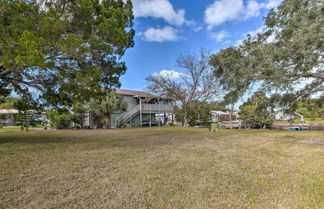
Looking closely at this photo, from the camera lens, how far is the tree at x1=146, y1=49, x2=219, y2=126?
1909 centimetres

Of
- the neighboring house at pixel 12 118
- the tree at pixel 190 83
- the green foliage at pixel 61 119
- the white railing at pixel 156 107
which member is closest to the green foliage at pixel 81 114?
the green foliage at pixel 61 119

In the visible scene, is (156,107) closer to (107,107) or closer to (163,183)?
(107,107)

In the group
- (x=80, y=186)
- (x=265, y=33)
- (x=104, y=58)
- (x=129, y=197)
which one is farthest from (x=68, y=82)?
(x=265, y=33)

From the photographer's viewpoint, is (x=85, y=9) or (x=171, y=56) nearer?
(x=85, y=9)

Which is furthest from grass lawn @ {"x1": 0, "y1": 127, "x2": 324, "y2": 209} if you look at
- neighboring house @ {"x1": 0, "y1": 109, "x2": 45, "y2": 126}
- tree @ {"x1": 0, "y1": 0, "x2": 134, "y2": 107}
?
neighboring house @ {"x1": 0, "y1": 109, "x2": 45, "y2": 126}

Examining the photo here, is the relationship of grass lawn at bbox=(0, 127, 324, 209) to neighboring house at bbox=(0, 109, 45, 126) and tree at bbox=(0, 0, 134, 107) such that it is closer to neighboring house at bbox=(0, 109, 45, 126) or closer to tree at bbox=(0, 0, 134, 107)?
tree at bbox=(0, 0, 134, 107)

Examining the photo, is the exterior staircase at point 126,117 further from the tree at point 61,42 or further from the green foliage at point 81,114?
the tree at point 61,42

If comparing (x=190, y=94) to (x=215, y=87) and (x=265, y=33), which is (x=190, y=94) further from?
(x=265, y=33)

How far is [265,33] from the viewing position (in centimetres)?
1124

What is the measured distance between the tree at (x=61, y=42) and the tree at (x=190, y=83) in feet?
37.1

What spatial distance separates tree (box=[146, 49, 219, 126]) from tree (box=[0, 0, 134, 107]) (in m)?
11.3

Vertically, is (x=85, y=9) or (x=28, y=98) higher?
(x=85, y=9)

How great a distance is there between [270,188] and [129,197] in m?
2.34

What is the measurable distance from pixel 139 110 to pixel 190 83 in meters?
7.65
